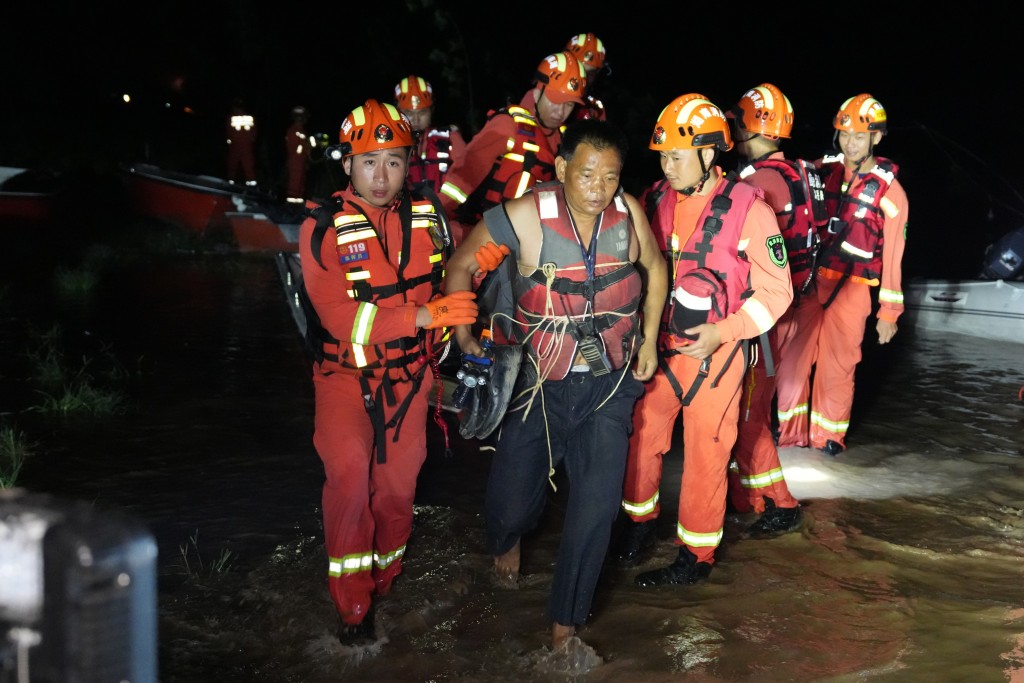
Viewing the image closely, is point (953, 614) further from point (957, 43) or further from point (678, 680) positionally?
point (957, 43)

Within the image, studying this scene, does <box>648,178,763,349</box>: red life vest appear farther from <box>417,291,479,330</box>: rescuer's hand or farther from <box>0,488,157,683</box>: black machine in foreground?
<box>0,488,157,683</box>: black machine in foreground

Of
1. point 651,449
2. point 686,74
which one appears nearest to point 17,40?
point 686,74

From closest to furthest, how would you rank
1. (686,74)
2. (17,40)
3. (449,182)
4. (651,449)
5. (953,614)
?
(953,614), (651,449), (449,182), (686,74), (17,40)

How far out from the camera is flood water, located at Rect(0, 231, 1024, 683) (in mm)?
4047

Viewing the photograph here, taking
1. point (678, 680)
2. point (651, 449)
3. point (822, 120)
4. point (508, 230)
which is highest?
point (822, 120)

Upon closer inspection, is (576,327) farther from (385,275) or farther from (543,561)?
(543,561)

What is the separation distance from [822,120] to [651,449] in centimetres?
1580

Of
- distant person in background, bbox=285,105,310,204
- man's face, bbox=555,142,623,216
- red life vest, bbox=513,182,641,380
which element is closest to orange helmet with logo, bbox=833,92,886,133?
red life vest, bbox=513,182,641,380

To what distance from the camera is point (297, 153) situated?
2020 cm

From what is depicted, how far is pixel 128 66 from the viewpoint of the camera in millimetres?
27969

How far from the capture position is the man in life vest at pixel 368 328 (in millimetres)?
4121

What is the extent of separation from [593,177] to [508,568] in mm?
1829

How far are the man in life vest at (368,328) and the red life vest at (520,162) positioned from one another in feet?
7.62

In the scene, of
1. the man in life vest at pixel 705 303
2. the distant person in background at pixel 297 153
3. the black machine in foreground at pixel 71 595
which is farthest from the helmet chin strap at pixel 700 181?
the distant person in background at pixel 297 153
